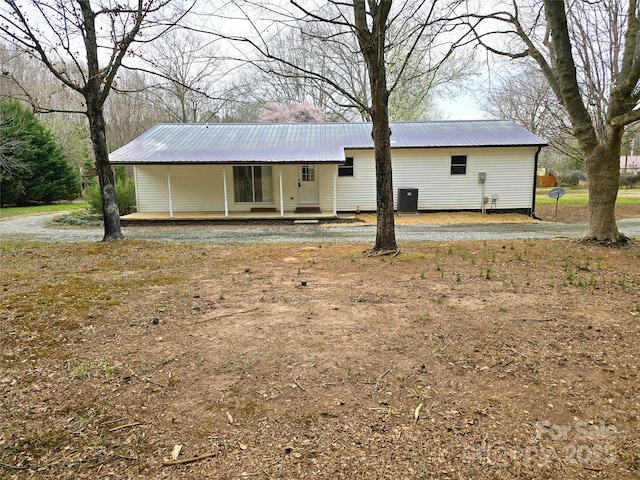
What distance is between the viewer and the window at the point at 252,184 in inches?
640

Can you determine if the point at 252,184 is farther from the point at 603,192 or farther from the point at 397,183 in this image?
the point at 603,192

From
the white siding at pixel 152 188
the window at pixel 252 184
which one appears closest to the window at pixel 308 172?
the window at pixel 252 184

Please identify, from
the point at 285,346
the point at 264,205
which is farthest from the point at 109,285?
the point at 264,205

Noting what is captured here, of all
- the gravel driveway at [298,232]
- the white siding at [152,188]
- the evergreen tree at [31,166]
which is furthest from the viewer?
the evergreen tree at [31,166]

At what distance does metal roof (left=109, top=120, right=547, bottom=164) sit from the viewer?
48.2 ft

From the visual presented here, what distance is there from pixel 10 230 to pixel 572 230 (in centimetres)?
1693

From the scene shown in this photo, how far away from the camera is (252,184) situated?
16375mm

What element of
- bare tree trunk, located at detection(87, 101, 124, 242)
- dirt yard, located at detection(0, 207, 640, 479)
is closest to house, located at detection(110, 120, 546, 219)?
bare tree trunk, located at detection(87, 101, 124, 242)

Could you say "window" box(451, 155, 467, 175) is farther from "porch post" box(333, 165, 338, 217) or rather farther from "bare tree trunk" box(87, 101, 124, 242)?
"bare tree trunk" box(87, 101, 124, 242)

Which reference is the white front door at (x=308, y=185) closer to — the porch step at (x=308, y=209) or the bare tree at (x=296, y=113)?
the porch step at (x=308, y=209)

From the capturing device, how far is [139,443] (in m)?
2.02

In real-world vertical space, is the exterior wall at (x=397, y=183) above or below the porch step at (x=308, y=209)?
above

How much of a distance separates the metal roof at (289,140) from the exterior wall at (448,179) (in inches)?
18.9

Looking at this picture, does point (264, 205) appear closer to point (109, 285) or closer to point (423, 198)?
point (423, 198)
